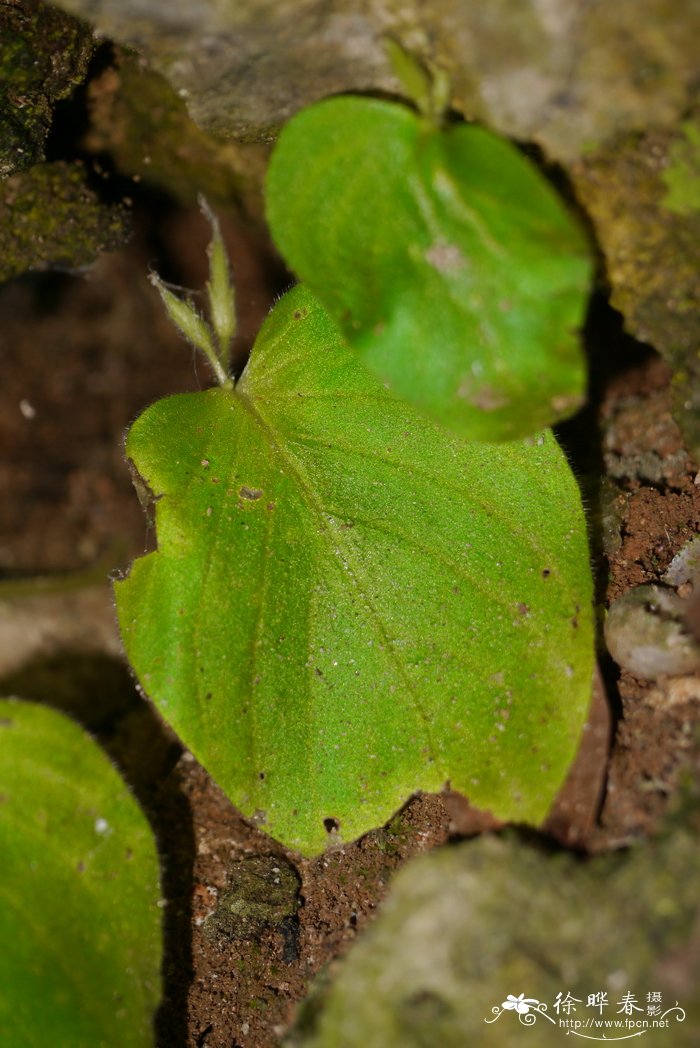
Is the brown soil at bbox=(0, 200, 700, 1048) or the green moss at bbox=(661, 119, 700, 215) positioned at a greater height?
the green moss at bbox=(661, 119, 700, 215)

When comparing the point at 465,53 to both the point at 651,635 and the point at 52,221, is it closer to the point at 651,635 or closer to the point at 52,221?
the point at 651,635

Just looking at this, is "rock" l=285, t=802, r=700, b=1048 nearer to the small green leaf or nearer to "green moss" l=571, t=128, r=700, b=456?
"green moss" l=571, t=128, r=700, b=456

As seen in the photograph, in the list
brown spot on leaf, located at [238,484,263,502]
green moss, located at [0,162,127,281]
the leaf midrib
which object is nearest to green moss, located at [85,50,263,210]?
green moss, located at [0,162,127,281]

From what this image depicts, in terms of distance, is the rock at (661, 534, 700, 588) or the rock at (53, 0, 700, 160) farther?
the rock at (661, 534, 700, 588)

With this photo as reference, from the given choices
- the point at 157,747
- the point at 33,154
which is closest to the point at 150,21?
the point at 33,154

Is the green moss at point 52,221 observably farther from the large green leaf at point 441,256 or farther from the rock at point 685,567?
the rock at point 685,567

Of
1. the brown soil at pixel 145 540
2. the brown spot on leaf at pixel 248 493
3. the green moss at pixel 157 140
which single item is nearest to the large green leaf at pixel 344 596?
the brown spot on leaf at pixel 248 493
